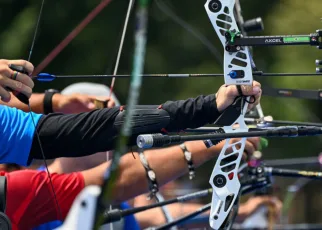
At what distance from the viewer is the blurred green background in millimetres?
9047

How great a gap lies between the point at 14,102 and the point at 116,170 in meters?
2.68

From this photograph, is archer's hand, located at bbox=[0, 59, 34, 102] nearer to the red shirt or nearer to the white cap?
the red shirt

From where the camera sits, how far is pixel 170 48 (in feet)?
34.0

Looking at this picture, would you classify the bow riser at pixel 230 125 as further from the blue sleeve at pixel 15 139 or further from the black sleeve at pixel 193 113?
the blue sleeve at pixel 15 139

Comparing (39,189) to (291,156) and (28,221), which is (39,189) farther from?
(291,156)

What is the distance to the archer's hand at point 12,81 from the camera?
345cm

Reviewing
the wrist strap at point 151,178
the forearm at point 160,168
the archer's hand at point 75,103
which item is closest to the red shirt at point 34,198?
the forearm at point 160,168

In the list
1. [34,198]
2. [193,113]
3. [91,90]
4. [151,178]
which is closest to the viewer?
[193,113]

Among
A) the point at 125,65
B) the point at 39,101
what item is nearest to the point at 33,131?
the point at 39,101

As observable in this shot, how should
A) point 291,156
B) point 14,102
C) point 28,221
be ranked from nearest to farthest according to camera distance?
point 28,221, point 14,102, point 291,156

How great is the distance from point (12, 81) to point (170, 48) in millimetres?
6953

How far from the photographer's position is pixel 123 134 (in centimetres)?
223

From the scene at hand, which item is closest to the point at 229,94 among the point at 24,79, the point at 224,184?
the point at 224,184

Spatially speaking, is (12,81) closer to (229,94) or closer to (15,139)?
(15,139)
